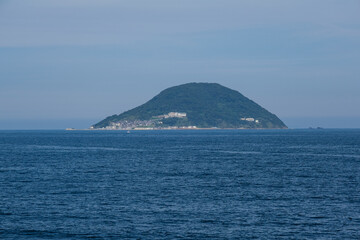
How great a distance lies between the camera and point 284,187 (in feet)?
201

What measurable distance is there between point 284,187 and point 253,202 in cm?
1242

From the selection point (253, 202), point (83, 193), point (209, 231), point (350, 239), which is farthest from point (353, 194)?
point (83, 193)

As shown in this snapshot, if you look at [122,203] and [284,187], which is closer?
[122,203]

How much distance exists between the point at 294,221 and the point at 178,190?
20405 millimetres

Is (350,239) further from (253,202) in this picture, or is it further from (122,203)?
(122,203)

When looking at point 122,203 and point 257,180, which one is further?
point 257,180

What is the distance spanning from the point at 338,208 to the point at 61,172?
49.1 m

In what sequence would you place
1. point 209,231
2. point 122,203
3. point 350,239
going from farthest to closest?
point 122,203 → point 209,231 → point 350,239

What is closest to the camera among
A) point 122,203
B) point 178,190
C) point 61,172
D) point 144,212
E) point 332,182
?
point 144,212

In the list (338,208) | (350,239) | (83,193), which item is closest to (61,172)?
(83,193)

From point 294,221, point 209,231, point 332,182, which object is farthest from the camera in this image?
point 332,182

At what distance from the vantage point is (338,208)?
4703 centimetres

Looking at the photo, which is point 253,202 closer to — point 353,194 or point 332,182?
point 353,194

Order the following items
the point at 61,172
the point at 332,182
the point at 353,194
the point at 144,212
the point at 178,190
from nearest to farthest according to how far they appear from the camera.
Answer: the point at 144,212, the point at 353,194, the point at 178,190, the point at 332,182, the point at 61,172
